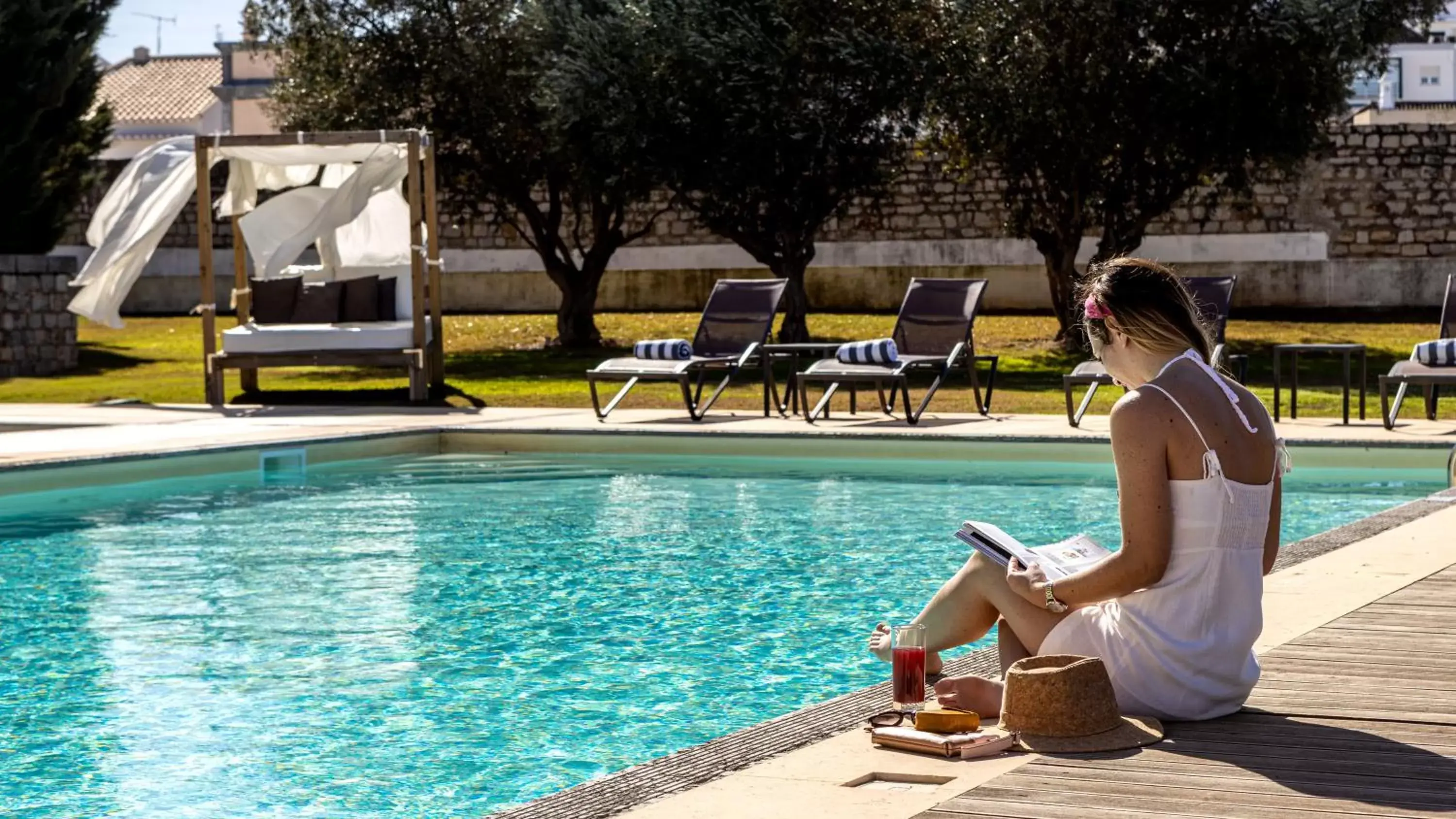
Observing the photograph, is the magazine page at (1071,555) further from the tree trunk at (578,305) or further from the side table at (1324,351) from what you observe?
the tree trunk at (578,305)

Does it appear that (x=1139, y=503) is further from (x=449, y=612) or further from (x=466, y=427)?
(x=466, y=427)

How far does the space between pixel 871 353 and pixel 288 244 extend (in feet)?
16.8

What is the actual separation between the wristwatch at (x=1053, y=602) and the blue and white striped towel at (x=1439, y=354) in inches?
294

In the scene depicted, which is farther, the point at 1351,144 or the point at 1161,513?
the point at 1351,144

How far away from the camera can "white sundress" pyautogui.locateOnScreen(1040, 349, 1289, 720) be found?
10.9 feet

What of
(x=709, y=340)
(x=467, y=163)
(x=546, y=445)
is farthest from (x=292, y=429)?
(x=467, y=163)

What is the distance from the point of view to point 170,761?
4.18 meters

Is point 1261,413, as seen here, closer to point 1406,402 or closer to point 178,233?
point 1406,402

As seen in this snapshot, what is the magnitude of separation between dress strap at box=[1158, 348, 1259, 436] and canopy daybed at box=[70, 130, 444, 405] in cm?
1041

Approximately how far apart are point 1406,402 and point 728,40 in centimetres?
712

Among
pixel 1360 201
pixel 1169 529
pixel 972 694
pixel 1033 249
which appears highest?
pixel 1360 201

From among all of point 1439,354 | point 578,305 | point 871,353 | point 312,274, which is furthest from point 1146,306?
point 578,305

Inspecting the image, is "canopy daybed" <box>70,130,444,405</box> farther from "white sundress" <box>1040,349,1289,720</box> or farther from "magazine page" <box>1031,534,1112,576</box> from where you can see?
"white sundress" <box>1040,349,1289,720</box>

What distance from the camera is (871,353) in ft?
36.7
